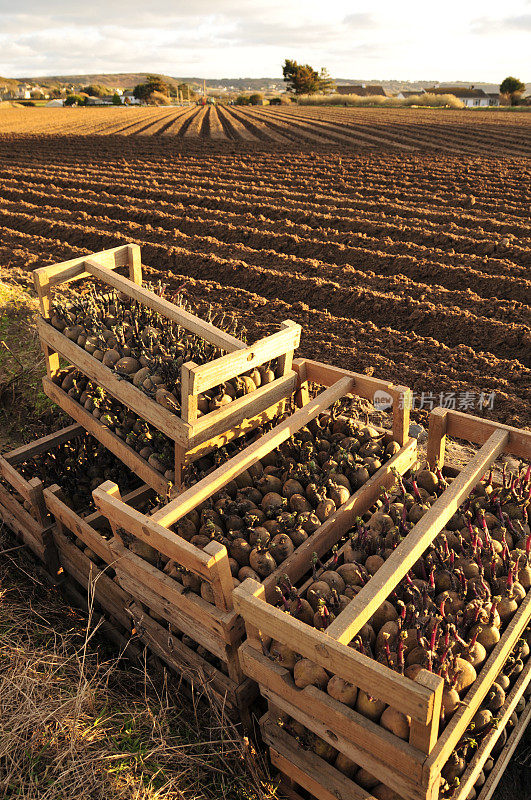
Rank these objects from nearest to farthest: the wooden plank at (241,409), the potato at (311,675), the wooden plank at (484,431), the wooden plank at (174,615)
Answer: the potato at (311,675)
the wooden plank at (174,615)
the wooden plank at (484,431)
the wooden plank at (241,409)

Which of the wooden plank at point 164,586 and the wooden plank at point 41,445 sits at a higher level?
the wooden plank at point 164,586

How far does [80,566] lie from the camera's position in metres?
3.83

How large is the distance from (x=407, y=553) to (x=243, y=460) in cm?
108

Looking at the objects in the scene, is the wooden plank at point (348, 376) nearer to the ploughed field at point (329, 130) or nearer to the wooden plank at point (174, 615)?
the wooden plank at point (174, 615)

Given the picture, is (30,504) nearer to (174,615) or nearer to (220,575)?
(174,615)

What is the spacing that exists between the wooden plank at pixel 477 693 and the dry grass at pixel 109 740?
41.4 inches

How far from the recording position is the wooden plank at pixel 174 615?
8.80 ft

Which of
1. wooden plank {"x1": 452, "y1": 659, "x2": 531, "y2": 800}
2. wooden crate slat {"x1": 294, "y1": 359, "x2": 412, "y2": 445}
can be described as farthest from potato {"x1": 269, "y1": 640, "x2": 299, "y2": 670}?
wooden crate slat {"x1": 294, "y1": 359, "x2": 412, "y2": 445}

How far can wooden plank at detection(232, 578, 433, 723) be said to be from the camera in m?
1.85

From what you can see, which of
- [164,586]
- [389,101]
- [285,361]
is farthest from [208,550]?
[389,101]

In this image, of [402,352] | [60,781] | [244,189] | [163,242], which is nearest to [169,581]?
[60,781]

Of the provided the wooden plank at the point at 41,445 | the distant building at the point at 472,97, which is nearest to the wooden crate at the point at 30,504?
the wooden plank at the point at 41,445

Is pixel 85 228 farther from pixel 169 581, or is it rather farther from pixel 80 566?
pixel 169 581

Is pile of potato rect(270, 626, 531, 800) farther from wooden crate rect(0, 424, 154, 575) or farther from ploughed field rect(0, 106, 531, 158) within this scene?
ploughed field rect(0, 106, 531, 158)
